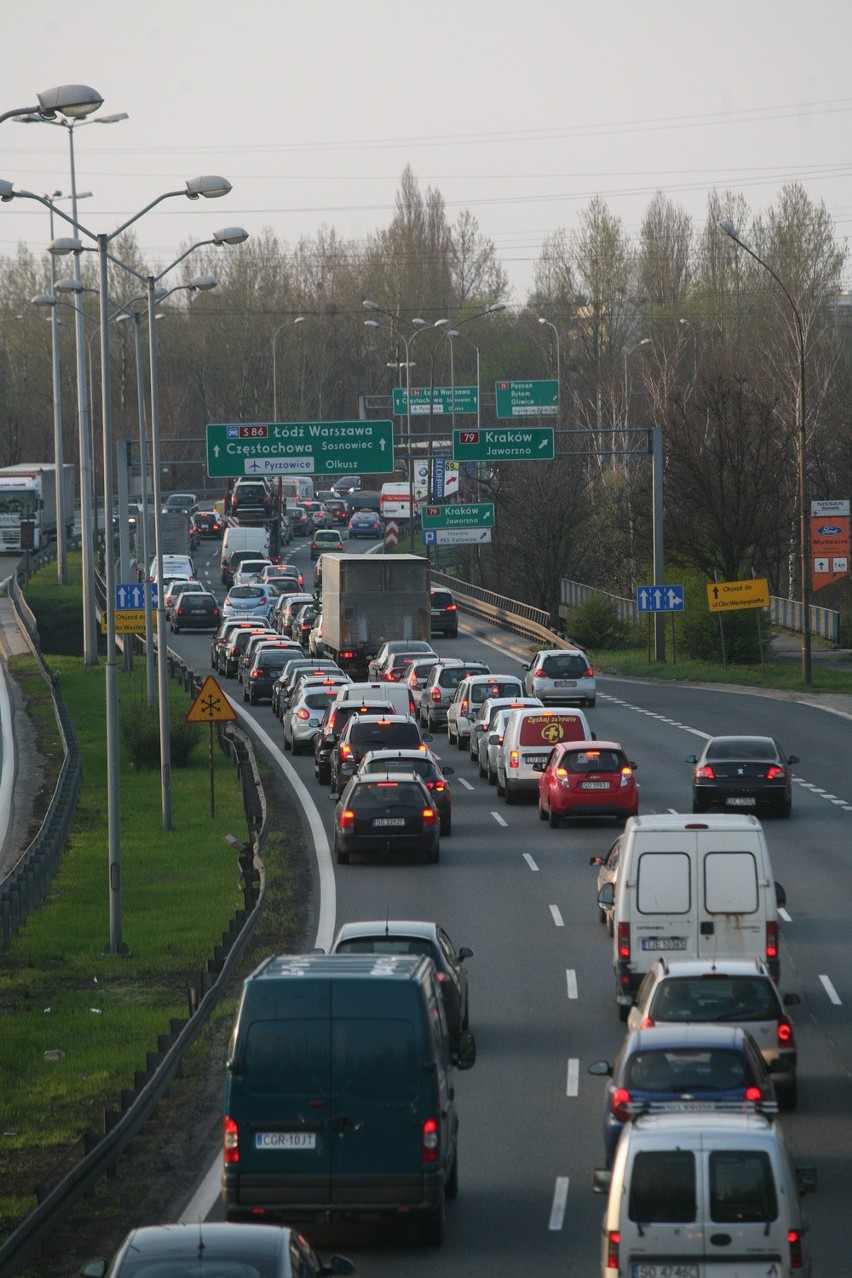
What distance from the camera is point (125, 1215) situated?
13016 mm

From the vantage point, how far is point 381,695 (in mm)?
40188

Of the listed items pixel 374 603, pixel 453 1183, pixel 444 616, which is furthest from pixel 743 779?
pixel 444 616

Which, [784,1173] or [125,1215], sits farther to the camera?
[125,1215]

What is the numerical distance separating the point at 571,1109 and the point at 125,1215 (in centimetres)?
422

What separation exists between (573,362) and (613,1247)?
125284 mm

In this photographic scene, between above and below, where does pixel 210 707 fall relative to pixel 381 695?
above

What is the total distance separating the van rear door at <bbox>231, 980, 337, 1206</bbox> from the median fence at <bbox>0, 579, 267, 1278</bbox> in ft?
4.20

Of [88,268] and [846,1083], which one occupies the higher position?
[88,268]

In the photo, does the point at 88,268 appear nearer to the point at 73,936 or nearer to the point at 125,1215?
the point at 73,936

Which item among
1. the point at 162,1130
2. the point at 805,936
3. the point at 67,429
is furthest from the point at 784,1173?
the point at 67,429

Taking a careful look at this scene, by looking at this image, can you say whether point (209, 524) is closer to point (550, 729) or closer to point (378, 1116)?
point (550, 729)

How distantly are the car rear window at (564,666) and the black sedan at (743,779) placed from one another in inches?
700

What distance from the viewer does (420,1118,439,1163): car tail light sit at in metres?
11.8

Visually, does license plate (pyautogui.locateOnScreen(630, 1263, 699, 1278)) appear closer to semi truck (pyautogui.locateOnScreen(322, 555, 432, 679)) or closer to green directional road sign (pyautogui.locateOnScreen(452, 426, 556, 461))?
semi truck (pyautogui.locateOnScreen(322, 555, 432, 679))
